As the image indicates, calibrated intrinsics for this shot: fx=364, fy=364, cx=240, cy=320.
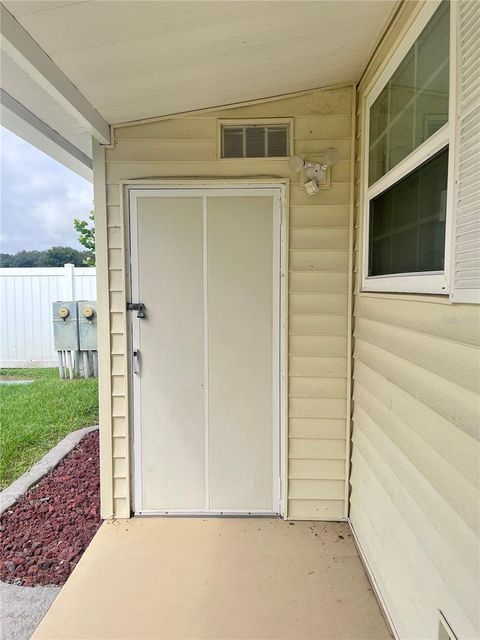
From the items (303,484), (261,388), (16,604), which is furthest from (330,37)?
(16,604)

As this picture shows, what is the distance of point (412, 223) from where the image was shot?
59.8 inches

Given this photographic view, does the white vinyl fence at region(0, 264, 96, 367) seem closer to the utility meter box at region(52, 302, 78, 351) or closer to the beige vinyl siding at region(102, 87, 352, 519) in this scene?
the utility meter box at region(52, 302, 78, 351)

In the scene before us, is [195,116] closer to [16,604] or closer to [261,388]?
[261,388]

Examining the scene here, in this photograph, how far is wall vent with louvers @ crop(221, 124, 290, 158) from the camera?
7.38 feet

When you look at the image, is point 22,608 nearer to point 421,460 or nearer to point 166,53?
point 421,460

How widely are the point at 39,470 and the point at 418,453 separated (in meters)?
2.92

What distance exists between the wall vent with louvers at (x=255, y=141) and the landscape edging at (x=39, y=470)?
2.77 m

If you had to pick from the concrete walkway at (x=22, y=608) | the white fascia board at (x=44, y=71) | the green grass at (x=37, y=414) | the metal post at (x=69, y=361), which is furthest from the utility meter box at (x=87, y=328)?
the concrete walkway at (x=22, y=608)

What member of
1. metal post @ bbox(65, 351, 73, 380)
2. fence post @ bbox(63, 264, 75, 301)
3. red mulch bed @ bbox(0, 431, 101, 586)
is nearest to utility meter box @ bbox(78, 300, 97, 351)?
metal post @ bbox(65, 351, 73, 380)

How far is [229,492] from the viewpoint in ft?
7.85

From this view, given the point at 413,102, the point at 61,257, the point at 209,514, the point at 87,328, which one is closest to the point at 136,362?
the point at 209,514

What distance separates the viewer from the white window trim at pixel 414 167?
45.3 inches

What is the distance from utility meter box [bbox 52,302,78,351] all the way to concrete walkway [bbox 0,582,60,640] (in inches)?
148

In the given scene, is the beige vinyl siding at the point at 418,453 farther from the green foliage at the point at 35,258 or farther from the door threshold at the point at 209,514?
the green foliage at the point at 35,258
